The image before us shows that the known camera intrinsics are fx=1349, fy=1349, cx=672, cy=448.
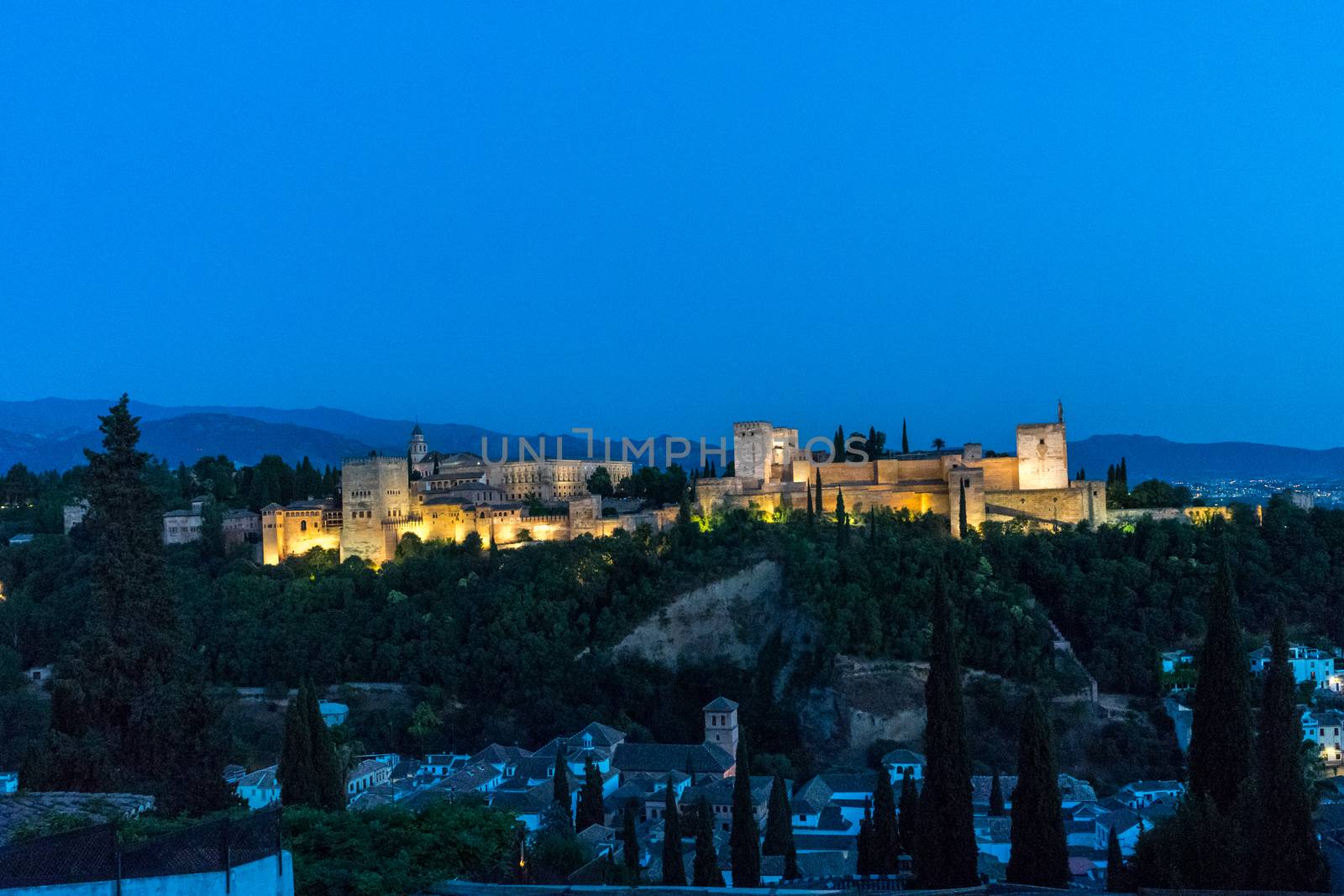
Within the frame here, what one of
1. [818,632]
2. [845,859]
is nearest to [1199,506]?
[818,632]

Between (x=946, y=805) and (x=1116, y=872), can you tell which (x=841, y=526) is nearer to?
(x=1116, y=872)

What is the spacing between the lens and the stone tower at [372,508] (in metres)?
46.2

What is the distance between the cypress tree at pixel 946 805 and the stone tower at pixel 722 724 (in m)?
20.5

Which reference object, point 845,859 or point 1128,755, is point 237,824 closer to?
point 845,859

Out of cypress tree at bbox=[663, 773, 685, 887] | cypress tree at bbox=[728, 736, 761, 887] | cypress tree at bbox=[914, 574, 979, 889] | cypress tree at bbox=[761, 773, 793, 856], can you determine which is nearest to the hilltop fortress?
cypress tree at bbox=[761, 773, 793, 856]

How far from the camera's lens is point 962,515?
43.3 meters

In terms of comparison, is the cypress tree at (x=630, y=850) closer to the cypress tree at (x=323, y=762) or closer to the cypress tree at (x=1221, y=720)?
the cypress tree at (x=323, y=762)

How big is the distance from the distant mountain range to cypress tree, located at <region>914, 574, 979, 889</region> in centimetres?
4972

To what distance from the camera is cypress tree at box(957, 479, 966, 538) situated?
43.2 metres

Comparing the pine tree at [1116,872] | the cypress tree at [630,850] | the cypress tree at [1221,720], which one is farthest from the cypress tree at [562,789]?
the cypress tree at [1221,720]

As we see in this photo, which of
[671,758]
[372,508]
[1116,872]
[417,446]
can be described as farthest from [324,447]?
[1116,872]

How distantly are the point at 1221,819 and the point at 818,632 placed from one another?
85.5 ft

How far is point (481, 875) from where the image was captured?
1144 centimetres

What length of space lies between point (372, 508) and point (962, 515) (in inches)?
783
